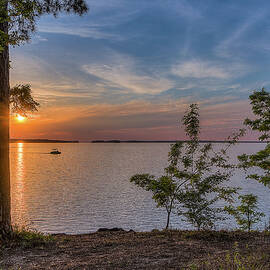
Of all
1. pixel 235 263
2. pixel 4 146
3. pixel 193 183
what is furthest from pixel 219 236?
pixel 4 146

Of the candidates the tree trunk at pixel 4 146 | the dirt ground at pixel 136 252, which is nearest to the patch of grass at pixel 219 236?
the dirt ground at pixel 136 252

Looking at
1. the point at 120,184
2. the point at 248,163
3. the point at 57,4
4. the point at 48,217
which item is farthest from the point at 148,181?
the point at 120,184

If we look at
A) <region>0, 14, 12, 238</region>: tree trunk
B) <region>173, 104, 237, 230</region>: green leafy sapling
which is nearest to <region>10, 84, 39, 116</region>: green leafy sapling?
<region>0, 14, 12, 238</region>: tree trunk

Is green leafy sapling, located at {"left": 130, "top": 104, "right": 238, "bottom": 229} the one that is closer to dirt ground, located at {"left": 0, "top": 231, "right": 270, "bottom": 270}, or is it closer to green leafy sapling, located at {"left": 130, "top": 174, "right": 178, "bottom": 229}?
green leafy sapling, located at {"left": 130, "top": 174, "right": 178, "bottom": 229}

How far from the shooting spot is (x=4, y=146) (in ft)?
27.5

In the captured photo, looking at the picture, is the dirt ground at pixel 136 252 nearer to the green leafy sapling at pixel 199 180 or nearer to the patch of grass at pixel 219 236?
the patch of grass at pixel 219 236

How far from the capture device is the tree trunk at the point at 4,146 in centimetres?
824

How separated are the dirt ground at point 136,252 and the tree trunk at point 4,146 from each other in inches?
32.0

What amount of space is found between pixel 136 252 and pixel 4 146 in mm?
5117

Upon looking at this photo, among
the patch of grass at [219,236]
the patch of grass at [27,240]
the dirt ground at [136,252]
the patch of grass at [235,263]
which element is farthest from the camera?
the patch of grass at [219,236]

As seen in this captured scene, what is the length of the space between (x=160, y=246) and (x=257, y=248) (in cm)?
259

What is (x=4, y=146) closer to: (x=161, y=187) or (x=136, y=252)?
(x=136, y=252)

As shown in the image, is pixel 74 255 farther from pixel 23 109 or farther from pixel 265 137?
pixel 265 137

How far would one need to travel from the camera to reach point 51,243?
8445mm
